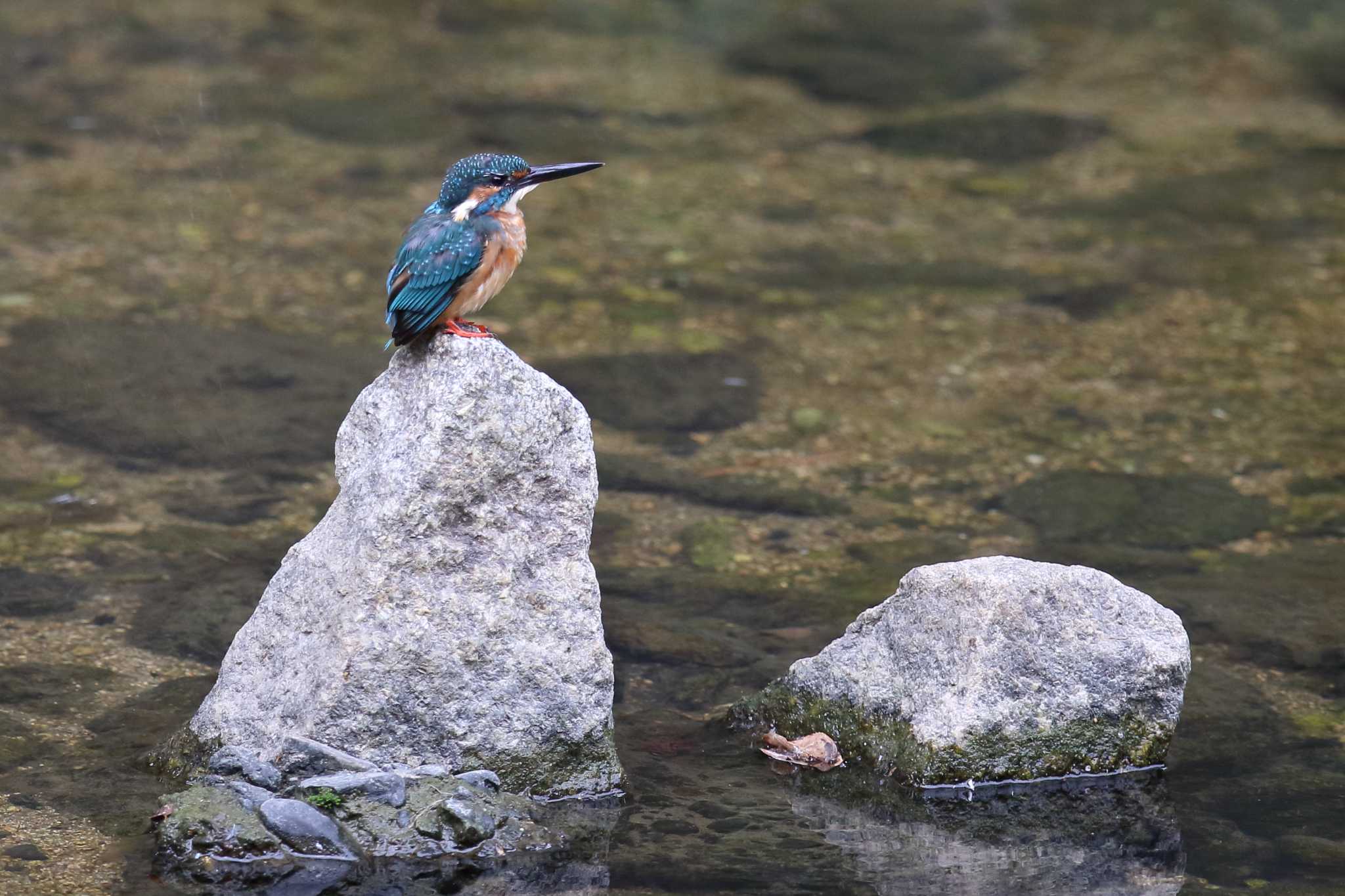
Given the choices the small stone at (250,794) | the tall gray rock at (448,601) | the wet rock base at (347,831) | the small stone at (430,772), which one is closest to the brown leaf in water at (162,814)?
the wet rock base at (347,831)

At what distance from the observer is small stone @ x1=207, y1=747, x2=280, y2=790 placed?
460cm

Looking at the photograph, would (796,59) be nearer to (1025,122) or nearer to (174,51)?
(1025,122)

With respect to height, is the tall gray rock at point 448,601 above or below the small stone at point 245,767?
above

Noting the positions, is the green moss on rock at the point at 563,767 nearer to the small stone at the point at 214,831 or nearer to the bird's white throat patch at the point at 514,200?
the small stone at the point at 214,831

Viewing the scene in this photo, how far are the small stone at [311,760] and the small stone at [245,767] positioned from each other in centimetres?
4

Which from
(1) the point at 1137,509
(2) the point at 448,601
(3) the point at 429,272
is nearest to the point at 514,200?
(3) the point at 429,272

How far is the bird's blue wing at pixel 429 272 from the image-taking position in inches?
192

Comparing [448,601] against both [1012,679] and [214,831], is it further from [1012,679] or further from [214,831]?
[1012,679]

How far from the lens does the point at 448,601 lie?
15.7ft

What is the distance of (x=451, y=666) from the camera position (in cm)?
475

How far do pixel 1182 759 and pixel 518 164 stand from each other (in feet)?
9.43

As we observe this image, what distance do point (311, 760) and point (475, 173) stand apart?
1.83 m

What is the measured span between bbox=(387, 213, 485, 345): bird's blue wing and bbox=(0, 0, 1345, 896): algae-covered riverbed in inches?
62.0

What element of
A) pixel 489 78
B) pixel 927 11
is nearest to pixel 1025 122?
pixel 927 11
